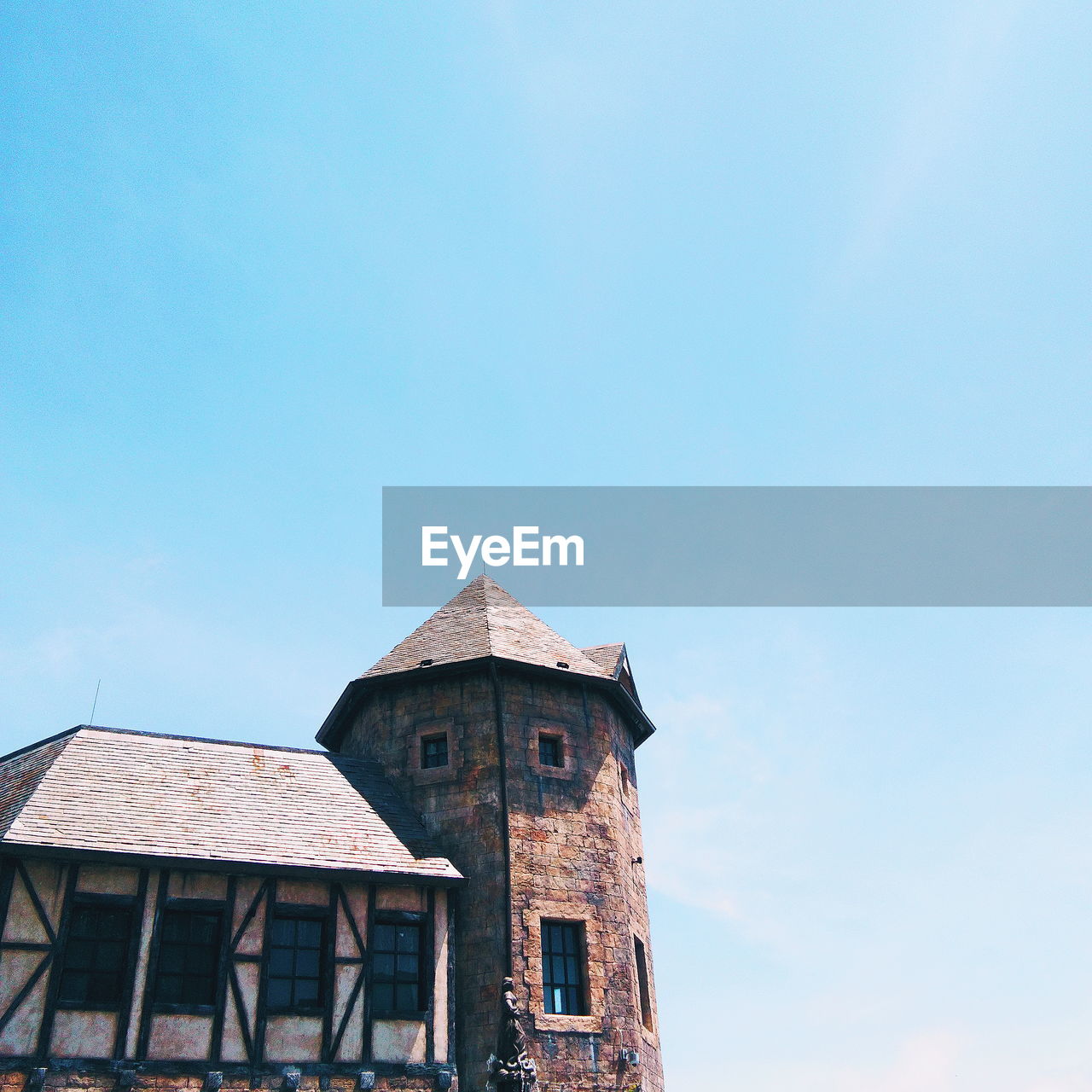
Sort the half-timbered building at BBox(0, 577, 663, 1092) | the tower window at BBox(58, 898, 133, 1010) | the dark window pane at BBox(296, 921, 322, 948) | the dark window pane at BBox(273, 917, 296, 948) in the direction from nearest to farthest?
1. the tower window at BBox(58, 898, 133, 1010)
2. the half-timbered building at BBox(0, 577, 663, 1092)
3. the dark window pane at BBox(273, 917, 296, 948)
4. the dark window pane at BBox(296, 921, 322, 948)

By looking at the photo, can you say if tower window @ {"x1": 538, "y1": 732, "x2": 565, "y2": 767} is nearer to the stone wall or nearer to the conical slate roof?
the conical slate roof

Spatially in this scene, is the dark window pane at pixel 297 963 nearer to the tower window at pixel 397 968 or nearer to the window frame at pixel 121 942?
the tower window at pixel 397 968

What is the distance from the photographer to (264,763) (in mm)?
19906

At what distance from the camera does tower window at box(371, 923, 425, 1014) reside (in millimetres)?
16656

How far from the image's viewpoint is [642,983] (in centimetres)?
1936

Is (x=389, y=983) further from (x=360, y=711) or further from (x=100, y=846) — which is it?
(x=360, y=711)

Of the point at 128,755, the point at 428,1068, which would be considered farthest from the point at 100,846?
the point at 428,1068

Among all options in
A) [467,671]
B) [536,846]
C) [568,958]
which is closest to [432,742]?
[467,671]

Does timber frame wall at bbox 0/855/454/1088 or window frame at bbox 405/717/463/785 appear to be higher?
window frame at bbox 405/717/463/785

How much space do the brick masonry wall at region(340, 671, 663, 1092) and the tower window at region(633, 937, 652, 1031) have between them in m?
0.17

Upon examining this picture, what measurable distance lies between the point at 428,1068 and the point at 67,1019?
5.62 metres

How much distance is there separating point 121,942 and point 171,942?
0.74 m

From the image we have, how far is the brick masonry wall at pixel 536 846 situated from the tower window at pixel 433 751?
17 cm

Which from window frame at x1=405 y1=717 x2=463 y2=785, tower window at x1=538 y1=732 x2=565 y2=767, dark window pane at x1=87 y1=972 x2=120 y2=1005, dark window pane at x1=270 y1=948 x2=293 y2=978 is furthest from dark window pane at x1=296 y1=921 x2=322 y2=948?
tower window at x1=538 y1=732 x2=565 y2=767
